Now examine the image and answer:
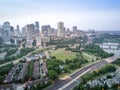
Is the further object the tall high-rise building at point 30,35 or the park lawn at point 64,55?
the tall high-rise building at point 30,35

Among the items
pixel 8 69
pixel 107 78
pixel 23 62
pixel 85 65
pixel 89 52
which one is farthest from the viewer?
pixel 89 52

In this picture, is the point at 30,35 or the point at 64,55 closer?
the point at 64,55

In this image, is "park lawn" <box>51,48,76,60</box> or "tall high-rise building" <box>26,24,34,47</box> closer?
"park lawn" <box>51,48,76,60</box>

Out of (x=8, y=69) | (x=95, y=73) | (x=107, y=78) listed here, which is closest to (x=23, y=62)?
(x=8, y=69)

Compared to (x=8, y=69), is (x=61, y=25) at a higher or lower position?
higher

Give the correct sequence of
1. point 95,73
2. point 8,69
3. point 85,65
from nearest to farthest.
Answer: point 95,73 < point 8,69 < point 85,65

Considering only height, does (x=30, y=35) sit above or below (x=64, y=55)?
above

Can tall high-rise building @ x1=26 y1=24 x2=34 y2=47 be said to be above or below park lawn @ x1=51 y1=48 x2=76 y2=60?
Answer: above

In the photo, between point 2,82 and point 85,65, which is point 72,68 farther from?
point 2,82

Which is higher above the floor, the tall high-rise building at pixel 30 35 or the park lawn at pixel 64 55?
the tall high-rise building at pixel 30 35

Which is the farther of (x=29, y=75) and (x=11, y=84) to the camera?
(x=29, y=75)

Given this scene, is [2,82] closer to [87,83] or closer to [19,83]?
[19,83]
